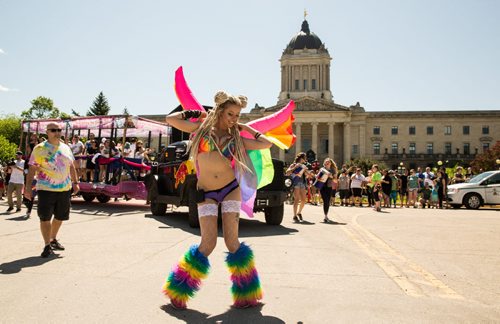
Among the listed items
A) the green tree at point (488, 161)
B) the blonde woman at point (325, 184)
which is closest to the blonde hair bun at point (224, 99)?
the blonde woman at point (325, 184)

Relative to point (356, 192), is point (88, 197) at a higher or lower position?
lower

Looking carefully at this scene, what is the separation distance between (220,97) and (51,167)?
348 centimetres

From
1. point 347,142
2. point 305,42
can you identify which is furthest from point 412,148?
point 305,42

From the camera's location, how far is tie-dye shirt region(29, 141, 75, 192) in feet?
19.9

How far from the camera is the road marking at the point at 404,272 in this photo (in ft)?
14.4

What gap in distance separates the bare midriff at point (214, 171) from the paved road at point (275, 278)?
1.08m

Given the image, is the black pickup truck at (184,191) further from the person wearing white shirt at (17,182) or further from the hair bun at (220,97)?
the hair bun at (220,97)

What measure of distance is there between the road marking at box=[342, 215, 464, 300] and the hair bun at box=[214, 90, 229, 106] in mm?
2645

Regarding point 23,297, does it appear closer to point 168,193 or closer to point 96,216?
point 168,193

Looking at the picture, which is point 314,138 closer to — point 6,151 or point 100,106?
point 100,106

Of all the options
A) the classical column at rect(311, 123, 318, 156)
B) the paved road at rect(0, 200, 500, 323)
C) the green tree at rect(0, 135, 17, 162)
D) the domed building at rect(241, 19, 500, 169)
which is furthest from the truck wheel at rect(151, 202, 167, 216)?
the classical column at rect(311, 123, 318, 156)

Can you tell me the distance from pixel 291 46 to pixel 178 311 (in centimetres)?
10830

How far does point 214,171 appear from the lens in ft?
12.7

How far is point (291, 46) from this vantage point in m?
107
